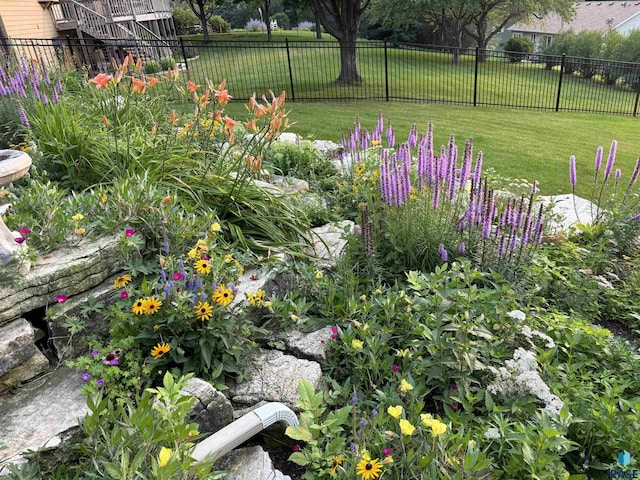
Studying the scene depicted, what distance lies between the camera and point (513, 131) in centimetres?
946

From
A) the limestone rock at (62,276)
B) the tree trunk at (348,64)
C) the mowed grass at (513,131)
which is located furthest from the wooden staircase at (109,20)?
the limestone rock at (62,276)

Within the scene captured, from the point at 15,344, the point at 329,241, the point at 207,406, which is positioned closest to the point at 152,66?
the point at 329,241

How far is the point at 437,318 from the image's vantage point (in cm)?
242

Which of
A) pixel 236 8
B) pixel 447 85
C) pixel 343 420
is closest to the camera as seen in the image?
pixel 343 420

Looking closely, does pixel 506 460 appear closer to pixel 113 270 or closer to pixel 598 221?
pixel 113 270

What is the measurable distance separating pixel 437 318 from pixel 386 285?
3.03ft

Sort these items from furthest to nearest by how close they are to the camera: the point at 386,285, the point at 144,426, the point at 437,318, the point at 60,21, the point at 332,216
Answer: the point at 60,21 → the point at 332,216 → the point at 386,285 → the point at 437,318 → the point at 144,426

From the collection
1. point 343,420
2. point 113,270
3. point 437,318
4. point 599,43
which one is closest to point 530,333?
point 437,318

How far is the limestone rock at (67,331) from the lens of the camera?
7.47 ft

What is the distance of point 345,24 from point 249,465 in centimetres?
1426

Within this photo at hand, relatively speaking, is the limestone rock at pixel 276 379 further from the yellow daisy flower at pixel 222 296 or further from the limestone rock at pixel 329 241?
the limestone rock at pixel 329 241

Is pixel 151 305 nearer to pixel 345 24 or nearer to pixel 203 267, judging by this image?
pixel 203 267

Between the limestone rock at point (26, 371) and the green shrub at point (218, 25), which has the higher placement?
the green shrub at point (218, 25)

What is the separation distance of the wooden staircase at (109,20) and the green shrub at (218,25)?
1936 centimetres
